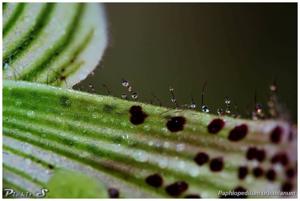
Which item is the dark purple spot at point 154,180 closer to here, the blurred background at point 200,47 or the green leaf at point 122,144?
the green leaf at point 122,144

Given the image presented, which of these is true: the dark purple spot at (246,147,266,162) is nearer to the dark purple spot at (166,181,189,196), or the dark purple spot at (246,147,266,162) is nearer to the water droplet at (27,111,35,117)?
the dark purple spot at (166,181,189,196)

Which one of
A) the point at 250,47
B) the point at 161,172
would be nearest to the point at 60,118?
the point at 161,172

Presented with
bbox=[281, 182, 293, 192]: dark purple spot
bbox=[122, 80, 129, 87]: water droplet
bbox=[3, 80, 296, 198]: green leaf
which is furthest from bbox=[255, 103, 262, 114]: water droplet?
bbox=[122, 80, 129, 87]: water droplet

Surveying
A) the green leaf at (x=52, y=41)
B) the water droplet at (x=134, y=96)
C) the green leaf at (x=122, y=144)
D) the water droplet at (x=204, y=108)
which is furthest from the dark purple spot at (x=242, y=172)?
the green leaf at (x=52, y=41)

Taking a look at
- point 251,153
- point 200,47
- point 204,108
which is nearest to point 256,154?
point 251,153

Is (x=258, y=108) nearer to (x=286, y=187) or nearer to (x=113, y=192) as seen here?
(x=286, y=187)
